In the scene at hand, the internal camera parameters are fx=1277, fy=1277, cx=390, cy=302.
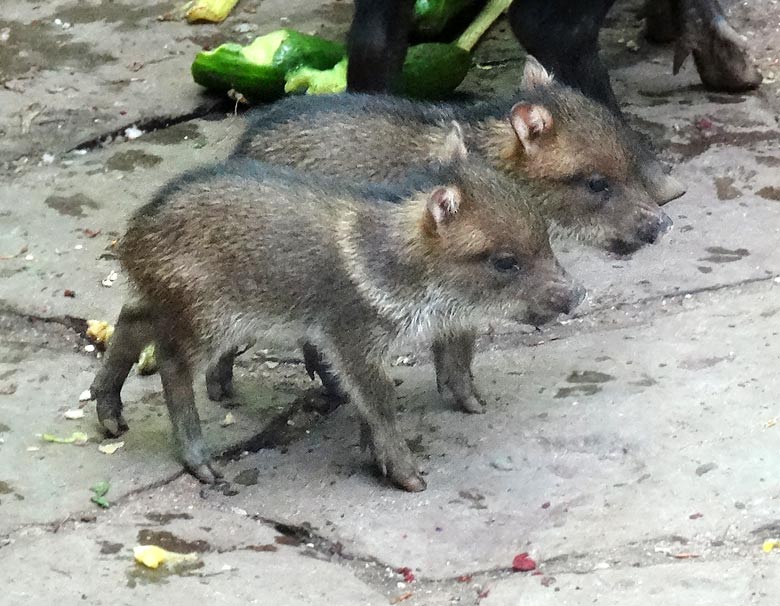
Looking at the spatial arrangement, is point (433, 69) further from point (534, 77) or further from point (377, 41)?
point (534, 77)

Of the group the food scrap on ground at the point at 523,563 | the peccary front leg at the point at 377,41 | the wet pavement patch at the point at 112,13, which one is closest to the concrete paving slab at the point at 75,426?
the food scrap on ground at the point at 523,563

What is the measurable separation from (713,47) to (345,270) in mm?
2421

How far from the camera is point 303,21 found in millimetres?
5512

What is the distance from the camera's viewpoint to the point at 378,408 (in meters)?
2.79

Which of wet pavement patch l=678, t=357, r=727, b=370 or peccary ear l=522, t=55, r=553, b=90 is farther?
peccary ear l=522, t=55, r=553, b=90

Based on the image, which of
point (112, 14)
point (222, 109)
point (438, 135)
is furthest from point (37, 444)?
point (112, 14)

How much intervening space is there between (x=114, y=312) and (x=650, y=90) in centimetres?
232

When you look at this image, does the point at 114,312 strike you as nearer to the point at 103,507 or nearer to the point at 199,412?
the point at 199,412

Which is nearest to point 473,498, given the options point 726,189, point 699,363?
point 699,363

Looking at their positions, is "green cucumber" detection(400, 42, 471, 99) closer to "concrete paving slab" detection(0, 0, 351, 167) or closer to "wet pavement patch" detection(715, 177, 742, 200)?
"concrete paving slab" detection(0, 0, 351, 167)

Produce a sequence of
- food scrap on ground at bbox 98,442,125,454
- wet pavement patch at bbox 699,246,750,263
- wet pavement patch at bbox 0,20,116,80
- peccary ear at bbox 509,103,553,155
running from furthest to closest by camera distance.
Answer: wet pavement patch at bbox 0,20,116,80
wet pavement patch at bbox 699,246,750,263
peccary ear at bbox 509,103,553,155
food scrap on ground at bbox 98,442,125,454

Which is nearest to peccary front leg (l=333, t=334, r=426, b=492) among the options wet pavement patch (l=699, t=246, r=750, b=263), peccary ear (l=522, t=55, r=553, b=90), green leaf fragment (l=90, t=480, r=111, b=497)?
green leaf fragment (l=90, t=480, r=111, b=497)

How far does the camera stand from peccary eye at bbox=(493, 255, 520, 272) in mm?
2777

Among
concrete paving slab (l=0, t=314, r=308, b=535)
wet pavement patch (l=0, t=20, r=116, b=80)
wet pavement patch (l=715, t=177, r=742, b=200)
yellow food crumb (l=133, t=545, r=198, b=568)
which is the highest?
wet pavement patch (l=715, t=177, r=742, b=200)
